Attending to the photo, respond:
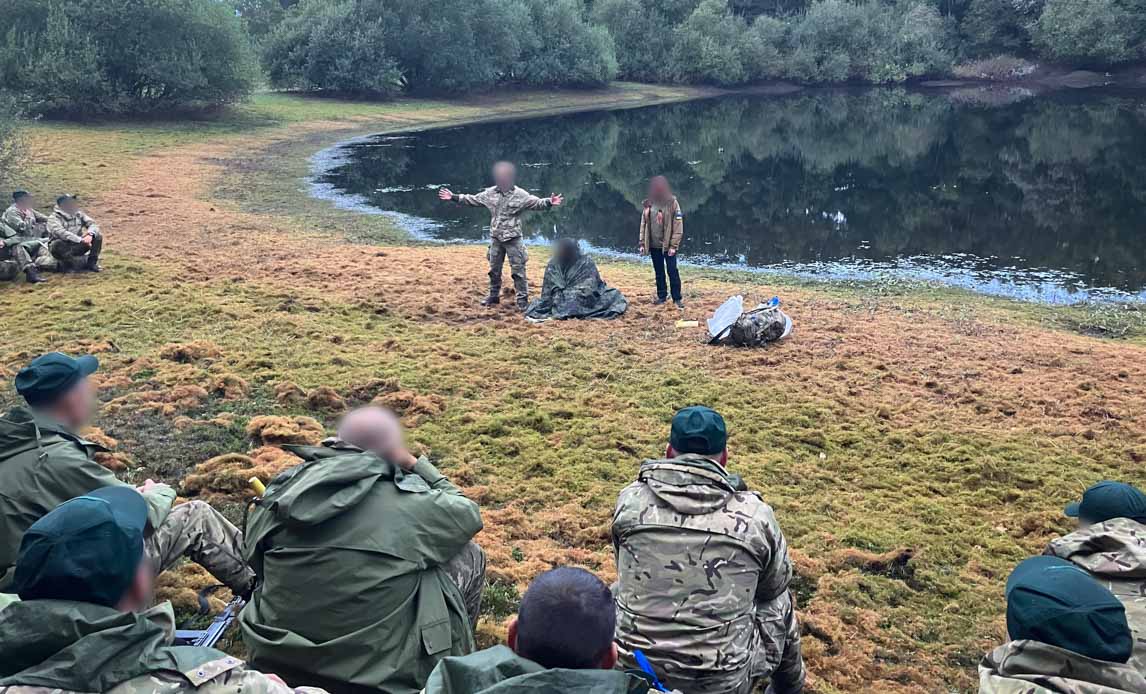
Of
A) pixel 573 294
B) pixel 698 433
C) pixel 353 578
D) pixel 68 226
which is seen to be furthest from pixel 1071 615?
pixel 68 226

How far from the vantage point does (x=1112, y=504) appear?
13.1 feet

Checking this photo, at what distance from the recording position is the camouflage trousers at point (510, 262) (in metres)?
11.6

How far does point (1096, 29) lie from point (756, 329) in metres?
63.2

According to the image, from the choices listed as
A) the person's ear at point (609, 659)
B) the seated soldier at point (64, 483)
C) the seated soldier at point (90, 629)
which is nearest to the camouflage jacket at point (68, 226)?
the seated soldier at point (64, 483)

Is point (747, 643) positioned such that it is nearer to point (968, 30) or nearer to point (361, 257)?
point (361, 257)

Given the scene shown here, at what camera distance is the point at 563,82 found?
58.8 meters

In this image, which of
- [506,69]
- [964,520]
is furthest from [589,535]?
[506,69]

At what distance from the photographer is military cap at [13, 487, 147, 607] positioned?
8.40ft

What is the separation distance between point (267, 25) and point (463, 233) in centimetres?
5648

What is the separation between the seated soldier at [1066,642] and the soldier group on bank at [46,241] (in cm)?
1286

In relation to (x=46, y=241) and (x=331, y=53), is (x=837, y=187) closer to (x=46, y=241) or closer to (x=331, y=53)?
(x=46, y=241)

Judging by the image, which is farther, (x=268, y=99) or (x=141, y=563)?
(x=268, y=99)

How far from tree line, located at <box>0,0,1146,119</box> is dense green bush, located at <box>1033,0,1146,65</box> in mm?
98

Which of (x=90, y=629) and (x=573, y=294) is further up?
(x=90, y=629)
